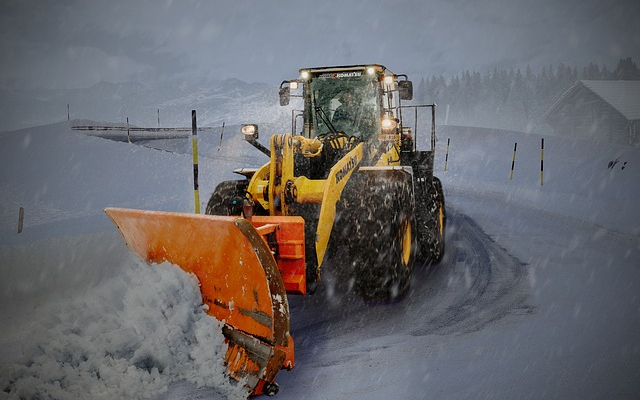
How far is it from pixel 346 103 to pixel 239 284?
407 cm

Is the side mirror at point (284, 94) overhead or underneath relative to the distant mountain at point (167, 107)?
underneath

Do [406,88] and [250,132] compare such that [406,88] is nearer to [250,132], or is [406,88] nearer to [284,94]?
[284,94]

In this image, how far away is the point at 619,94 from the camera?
35.0 m

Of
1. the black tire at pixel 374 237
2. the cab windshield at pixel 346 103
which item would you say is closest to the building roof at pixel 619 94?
the cab windshield at pixel 346 103

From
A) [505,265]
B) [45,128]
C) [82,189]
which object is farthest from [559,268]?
[45,128]

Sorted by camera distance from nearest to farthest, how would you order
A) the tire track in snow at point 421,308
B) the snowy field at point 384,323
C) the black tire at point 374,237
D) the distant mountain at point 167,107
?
the snowy field at point 384,323
the tire track in snow at point 421,308
the black tire at point 374,237
the distant mountain at point 167,107

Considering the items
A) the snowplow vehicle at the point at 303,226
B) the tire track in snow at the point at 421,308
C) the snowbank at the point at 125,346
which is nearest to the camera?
the snowbank at the point at 125,346

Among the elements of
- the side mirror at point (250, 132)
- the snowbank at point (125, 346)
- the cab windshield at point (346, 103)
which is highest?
the cab windshield at point (346, 103)

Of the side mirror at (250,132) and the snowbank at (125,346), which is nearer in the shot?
the snowbank at (125,346)

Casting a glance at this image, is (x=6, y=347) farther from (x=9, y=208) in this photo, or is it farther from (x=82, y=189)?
(x=82, y=189)

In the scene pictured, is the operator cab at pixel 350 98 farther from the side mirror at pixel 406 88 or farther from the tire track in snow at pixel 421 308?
the tire track in snow at pixel 421 308

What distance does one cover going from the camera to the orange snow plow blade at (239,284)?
323 cm

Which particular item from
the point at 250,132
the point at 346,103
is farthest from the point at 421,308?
the point at 346,103

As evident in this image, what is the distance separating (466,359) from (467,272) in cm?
258
